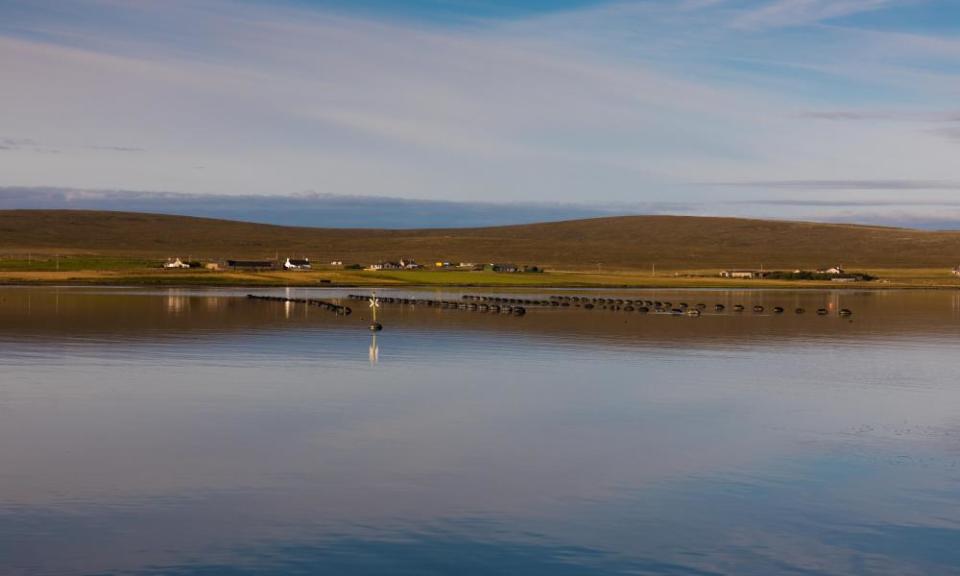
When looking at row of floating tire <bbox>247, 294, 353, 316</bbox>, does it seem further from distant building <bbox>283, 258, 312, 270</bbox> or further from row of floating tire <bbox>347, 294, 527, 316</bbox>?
distant building <bbox>283, 258, 312, 270</bbox>

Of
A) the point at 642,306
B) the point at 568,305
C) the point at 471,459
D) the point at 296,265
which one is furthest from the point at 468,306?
the point at 296,265

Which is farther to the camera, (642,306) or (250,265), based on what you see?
(250,265)

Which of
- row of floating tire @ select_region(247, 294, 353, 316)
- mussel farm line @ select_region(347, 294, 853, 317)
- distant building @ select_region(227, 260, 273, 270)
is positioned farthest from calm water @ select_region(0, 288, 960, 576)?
distant building @ select_region(227, 260, 273, 270)

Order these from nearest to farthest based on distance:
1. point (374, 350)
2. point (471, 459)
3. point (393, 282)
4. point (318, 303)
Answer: point (471, 459), point (374, 350), point (318, 303), point (393, 282)

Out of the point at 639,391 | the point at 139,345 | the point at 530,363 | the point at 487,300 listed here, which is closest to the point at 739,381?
the point at 639,391

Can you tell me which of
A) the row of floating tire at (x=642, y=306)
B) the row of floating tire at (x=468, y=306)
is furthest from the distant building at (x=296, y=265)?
the row of floating tire at (x=468, y=306)

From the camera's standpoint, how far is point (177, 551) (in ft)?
→ 51.1

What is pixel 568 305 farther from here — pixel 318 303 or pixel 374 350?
pixel 374 350

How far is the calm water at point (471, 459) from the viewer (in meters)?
15.9

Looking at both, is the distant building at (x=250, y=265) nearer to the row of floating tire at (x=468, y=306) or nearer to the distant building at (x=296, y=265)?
the distant building at (x=296, y=265)

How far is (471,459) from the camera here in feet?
72.8

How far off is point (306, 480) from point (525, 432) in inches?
265

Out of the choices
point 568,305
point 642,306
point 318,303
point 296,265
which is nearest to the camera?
point 642,306

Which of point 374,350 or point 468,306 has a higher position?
point 468,306
